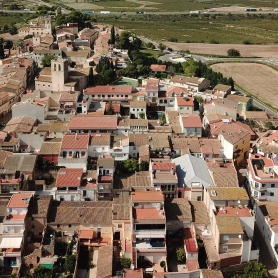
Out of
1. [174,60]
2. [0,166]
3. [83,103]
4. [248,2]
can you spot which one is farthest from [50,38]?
[248,2]

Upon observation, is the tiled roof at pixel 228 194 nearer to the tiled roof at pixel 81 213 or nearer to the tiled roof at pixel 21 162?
the tiled roof at pixel 81 213

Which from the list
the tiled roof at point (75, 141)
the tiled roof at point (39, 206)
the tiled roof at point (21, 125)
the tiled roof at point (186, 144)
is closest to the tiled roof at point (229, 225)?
the tiled roof at point (39, 206)

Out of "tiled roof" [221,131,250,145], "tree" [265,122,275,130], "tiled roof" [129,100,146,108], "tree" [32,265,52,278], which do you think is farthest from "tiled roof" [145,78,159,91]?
"tree" [32,265,52,278]

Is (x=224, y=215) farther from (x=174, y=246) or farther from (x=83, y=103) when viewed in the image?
(x=83, y=103)

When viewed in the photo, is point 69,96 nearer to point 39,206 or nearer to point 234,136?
point 234,136

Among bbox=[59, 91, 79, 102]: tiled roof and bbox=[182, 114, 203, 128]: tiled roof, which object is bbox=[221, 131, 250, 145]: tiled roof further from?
bbox=[59, 91, 79, 102]: tiled roof

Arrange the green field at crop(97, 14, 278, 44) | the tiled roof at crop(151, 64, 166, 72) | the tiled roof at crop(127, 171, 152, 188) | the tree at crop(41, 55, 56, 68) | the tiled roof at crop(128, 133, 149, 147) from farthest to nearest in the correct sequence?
the green field at crop(97, 14, 278, 44) < the tiled roof at crop(151, 64, 166, 72) < the tree at crop(41, 55, 56, 68) < the tiled roof at crop(128, 133, 149, 147) < the tiled roof at crop(127, 171, 152, 188)

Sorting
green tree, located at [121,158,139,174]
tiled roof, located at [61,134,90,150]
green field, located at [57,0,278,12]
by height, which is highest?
green field, located at [57,0,278,12]

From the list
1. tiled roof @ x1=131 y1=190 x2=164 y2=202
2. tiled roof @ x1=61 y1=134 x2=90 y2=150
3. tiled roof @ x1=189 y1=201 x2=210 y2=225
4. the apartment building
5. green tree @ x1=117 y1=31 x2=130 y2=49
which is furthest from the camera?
green tree @ x1=117 y1=31 x2=130 y2=49
